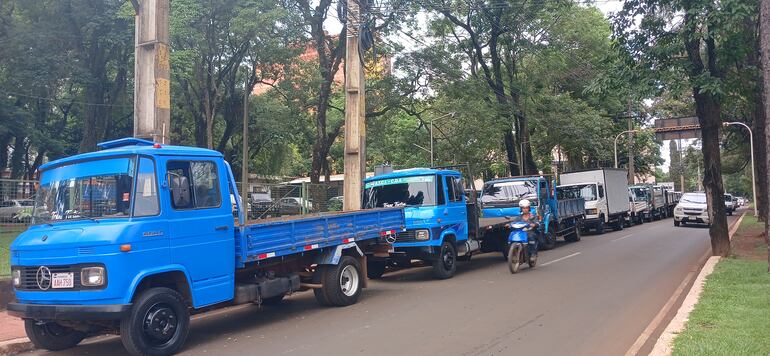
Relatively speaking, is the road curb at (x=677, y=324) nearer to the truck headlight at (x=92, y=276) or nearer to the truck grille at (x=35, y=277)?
the truck headlight at (x=92, y=276)

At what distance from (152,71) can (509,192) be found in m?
11.6

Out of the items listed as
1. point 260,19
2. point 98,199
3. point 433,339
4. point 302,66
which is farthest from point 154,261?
point 302,66

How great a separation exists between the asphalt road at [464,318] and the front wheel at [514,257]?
0.22 metres

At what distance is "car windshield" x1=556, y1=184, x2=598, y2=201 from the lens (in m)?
26.7

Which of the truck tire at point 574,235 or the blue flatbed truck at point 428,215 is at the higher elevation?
the blue flatbed truck at point 428,215

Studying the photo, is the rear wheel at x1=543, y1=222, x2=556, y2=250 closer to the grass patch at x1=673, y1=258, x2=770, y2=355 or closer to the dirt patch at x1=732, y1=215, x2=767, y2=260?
the dirt patch at x1=732, y1=215, x2=767, y2=260

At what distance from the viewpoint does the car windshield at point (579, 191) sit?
87.6ft

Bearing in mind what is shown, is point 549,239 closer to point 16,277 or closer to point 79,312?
→ point 79,312

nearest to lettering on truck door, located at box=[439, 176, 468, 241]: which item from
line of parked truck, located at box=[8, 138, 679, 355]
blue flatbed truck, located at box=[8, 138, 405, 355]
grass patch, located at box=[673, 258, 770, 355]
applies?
line of parked truck, located at box=[8, 138, 679, 355]

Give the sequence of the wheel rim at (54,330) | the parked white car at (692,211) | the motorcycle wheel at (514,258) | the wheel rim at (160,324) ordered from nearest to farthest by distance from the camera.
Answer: the wheel rim at (160,324) < the wheel rim at (54,330) < the motorcycle wheel at (514,258) < the parked white car at (692,211)

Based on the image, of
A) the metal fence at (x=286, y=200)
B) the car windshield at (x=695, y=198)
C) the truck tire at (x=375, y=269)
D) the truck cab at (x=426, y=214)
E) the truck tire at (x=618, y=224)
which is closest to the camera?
the truck cab at (x=426, y=214)

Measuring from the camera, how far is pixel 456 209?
13.2 metres

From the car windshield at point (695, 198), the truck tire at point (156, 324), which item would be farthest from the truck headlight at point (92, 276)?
the car windshield at point (695, 198)

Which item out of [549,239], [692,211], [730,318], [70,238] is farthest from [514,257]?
[692,211]
